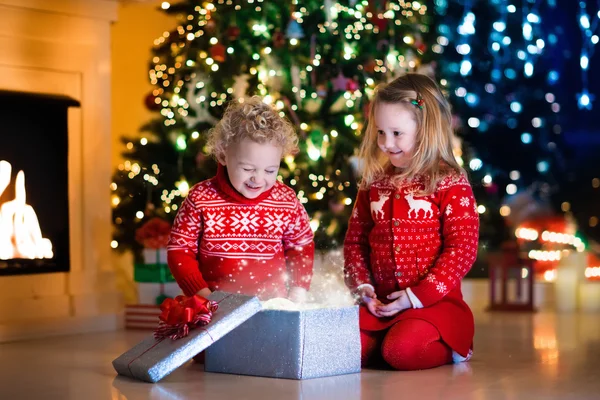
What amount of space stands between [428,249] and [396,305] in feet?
0.66

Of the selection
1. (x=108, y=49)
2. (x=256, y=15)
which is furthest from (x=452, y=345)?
(x=108, y=49)

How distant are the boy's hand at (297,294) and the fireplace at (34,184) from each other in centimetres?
140

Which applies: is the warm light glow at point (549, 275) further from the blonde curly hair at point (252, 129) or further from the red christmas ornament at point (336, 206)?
the blonde curly hair at point (252, 129)

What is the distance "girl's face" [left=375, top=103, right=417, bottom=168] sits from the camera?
312 centimetres

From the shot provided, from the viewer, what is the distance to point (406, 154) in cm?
316

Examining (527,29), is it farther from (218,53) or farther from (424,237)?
(424,237)

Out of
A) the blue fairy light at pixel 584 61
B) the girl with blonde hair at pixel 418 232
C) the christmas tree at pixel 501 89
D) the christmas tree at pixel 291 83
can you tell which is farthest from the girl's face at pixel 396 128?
the blue fairy light at pixel 584 61

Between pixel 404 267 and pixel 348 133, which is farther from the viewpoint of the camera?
pixel 348 133

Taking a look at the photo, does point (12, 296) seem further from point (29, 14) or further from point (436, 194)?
point (436, 194)

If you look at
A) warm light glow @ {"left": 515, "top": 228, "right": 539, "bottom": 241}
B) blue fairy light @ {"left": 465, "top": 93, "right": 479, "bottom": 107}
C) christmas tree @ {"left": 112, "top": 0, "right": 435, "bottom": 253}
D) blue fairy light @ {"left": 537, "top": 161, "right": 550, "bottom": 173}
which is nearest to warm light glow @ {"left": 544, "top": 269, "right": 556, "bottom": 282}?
warm light glow @ {"left": 515, "top": 228, "right": 539, "bottom": 241}

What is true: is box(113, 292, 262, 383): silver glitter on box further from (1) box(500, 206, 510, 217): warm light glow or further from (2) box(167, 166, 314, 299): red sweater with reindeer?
(1) box(500, 206, 510, 217): warm light glow

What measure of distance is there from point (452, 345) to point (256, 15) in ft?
6.05

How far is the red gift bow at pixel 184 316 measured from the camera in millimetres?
2719

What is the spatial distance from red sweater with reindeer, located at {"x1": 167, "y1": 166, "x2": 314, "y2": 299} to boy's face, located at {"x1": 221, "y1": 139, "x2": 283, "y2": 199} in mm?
66
